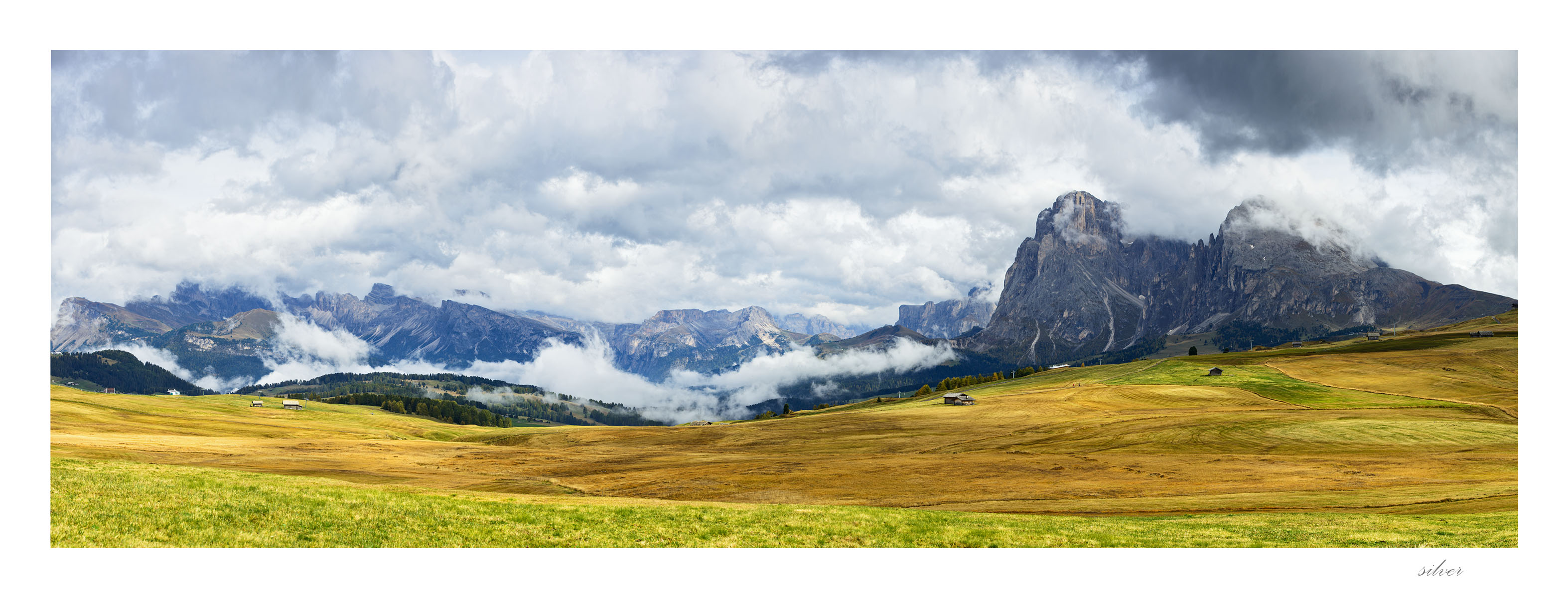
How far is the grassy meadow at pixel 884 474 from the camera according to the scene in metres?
32.5

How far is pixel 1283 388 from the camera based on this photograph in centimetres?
16538

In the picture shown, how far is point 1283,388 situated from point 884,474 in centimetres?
13482

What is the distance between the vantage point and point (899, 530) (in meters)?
34.3

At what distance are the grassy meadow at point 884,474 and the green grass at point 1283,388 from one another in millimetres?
1330

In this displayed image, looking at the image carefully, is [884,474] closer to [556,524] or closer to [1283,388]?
A: [556,524]

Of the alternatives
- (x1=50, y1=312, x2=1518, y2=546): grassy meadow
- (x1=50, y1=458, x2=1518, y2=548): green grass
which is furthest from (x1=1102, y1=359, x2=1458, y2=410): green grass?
(x1=50, y1=458, x2=1518, y2=548): green grass

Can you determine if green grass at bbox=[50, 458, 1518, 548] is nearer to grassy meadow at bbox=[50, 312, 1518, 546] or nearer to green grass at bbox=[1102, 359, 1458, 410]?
grassy meadow at bbox=[50, 312, 1518, 546]

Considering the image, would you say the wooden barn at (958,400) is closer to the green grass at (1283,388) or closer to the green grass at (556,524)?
the green grass at (1283,388)

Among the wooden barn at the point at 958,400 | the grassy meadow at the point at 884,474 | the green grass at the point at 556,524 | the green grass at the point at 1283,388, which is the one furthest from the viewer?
the wooden barn at the point at 958,400

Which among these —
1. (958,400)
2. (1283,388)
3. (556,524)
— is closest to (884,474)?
(556,524)

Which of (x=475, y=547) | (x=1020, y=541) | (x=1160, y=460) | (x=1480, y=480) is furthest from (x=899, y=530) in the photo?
(x=1160, y=460)

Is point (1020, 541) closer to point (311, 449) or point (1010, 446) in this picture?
point (1010, 446)

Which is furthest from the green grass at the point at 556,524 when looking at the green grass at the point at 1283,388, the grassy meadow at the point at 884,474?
the green grass at the point at 1283,388

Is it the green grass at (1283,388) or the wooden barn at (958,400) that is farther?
the wooden barn at (958,400)
